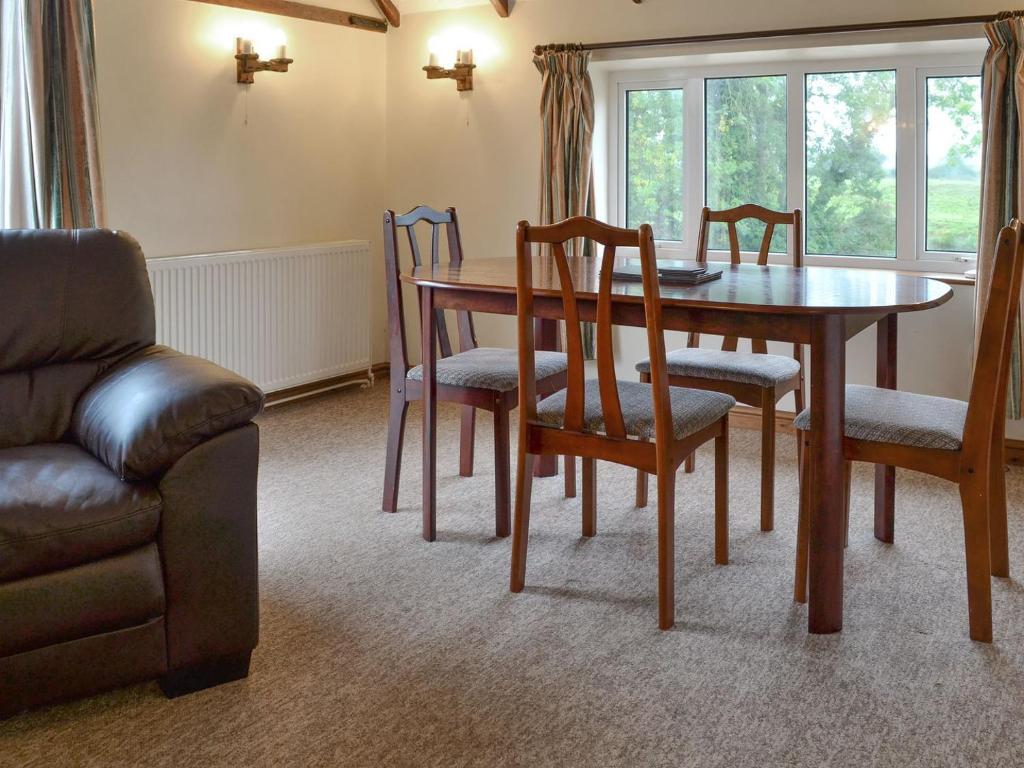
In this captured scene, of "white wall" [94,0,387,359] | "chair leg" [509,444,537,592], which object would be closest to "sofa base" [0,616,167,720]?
"chair leg" [509,444,537,592]

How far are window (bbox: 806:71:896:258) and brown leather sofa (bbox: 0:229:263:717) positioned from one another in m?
3.09

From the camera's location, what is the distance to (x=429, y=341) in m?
3.21

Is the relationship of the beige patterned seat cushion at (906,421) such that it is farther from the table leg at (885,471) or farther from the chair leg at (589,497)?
the chair leg at (589,497)

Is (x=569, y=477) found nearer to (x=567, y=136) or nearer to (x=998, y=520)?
(x=998, y=520)

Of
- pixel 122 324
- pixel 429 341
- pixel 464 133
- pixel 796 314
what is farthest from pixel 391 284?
pixel 464 133

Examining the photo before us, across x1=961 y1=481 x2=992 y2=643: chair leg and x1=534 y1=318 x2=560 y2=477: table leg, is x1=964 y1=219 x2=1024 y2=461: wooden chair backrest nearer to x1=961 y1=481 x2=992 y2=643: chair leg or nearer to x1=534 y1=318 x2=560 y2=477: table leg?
x1=961 y1=481 x2=992 y2=643: chair leg

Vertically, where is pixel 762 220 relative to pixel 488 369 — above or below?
above

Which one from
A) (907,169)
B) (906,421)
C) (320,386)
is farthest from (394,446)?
(907,169)

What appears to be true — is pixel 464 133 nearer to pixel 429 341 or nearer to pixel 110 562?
pixel 429 341

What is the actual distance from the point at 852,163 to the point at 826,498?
249cm

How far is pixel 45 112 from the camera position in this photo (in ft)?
12.2

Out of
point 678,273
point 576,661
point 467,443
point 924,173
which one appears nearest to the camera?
point 576,661

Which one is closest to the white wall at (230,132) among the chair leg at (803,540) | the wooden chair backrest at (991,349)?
the chair leg at (803,540)

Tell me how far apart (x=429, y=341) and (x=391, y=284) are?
11.1 inches
